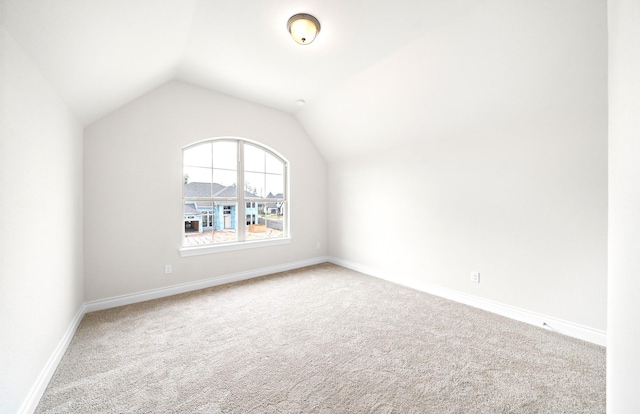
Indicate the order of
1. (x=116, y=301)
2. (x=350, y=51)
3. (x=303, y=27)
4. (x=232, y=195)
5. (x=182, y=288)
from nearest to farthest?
(x=303, y=27) < (x=350, y=51) < (x=116, y=301) < (x=182, y=288) < (x=232, y=195)

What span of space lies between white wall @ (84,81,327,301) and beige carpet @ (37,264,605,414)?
460mm

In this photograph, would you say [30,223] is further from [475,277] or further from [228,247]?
[475,277]

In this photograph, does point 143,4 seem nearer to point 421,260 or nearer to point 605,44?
point 605,44

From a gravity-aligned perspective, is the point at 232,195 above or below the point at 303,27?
below

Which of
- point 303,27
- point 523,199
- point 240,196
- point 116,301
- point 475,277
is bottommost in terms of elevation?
point 116,301

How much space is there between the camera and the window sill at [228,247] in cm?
341

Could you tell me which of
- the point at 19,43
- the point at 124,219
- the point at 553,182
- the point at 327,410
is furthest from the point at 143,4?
the point at 553,182

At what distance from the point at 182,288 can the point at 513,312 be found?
3977 millimetres

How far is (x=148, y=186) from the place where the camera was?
3127 mm

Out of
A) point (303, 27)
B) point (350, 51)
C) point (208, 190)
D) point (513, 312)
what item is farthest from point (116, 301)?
point (513, 312)

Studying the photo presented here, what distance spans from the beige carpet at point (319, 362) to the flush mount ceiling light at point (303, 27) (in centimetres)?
273

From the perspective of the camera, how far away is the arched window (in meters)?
3.59

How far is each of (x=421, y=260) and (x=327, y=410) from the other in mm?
2486

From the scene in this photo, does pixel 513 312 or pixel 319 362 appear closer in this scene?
pixel 319 362
